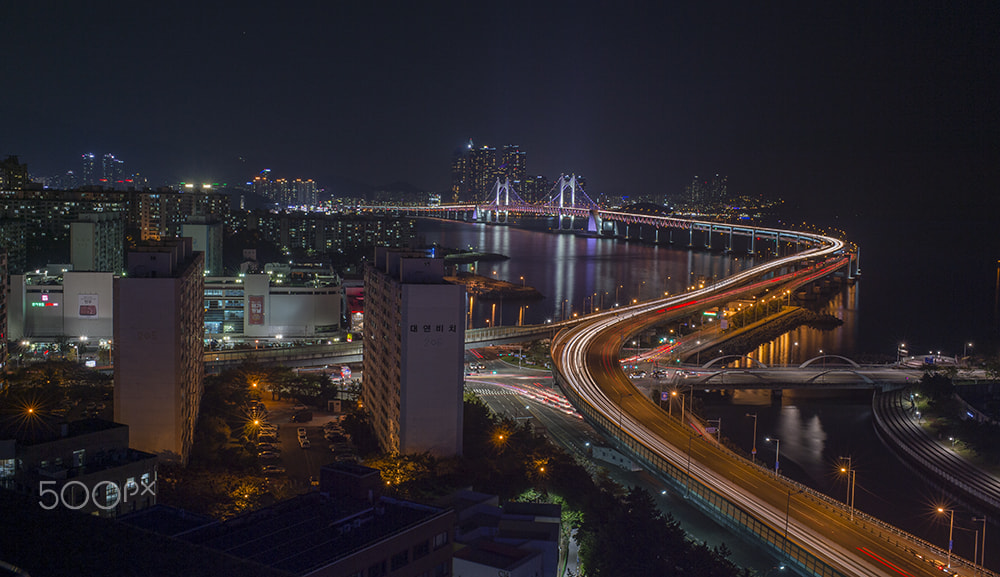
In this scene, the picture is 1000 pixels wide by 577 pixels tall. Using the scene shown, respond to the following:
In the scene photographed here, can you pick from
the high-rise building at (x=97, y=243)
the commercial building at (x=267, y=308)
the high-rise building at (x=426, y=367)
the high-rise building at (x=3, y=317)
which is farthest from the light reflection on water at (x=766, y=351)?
the high-rise building at (x=3, y=317)

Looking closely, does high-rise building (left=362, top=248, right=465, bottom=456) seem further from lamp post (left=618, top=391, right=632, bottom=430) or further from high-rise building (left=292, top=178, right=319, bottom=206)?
high-rise building (left=292, top=178, right=319, bottom=206)

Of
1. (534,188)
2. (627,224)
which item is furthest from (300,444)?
(534,188)

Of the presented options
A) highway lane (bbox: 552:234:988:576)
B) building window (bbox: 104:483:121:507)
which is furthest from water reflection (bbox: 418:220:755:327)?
building window (bbox: 104:483:121:507)

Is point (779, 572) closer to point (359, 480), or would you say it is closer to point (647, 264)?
point (359, 480)

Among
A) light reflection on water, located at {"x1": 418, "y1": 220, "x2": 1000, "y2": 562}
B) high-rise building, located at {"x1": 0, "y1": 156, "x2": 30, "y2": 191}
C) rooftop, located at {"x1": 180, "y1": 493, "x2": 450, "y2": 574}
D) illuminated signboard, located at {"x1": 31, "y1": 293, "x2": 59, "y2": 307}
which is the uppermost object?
high-rise building, located at {"x1": 0, "y1": 156, "x2": 30, "y2": 191}

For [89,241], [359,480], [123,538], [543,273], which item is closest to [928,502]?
[359,480]

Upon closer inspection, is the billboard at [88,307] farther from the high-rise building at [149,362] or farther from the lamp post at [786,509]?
the lamp post at [786,509]
